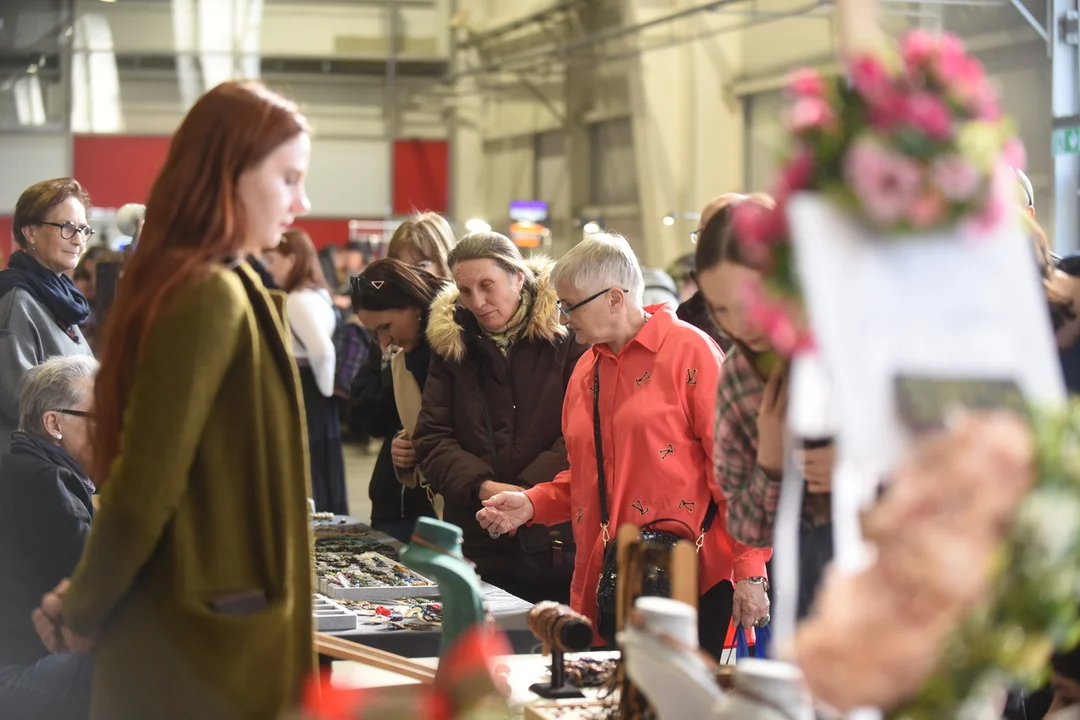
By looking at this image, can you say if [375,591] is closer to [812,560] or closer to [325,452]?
[812,560]

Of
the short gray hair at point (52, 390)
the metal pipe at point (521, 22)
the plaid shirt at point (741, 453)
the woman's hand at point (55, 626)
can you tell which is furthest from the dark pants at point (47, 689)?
the metal pipe at point (521, 22)

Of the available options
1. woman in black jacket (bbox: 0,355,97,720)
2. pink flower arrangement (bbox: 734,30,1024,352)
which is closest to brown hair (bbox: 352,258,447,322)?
woman in black jacket (bbox: 0,355,97,720)

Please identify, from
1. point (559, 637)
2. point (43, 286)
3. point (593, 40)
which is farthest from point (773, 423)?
point (593, 40)

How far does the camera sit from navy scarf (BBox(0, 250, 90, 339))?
4008 mm

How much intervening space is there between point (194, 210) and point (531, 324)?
1894 millimetres

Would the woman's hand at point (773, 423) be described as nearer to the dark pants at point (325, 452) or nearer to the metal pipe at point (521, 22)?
the dark pants at point (325, 452)

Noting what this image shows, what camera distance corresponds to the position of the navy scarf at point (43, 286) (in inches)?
158

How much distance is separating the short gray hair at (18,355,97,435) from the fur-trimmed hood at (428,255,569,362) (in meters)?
0.99

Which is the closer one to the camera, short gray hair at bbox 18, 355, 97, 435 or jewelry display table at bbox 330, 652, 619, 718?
jewelry display table at bbox 330, 652, 619, 718

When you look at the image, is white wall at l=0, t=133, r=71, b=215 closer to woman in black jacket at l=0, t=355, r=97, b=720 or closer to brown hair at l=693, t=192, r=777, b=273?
woman in black jacket at l=0, t=355, r=97, b=720

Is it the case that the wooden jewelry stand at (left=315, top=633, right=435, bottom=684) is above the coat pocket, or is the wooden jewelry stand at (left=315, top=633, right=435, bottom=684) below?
below

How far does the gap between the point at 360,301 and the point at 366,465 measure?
808cm

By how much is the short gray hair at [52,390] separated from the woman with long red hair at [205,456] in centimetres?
112

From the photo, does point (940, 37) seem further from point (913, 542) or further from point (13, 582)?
point (13, 582)
